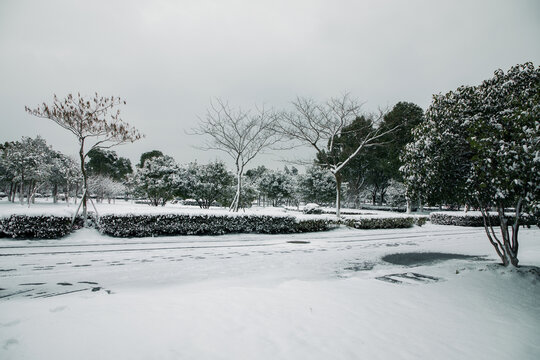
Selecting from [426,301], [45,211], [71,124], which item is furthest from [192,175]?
[426,301]

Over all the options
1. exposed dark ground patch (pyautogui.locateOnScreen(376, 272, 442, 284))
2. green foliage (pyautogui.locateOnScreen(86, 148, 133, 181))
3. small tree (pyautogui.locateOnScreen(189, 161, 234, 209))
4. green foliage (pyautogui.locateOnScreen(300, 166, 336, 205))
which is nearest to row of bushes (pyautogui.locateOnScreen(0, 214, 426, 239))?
exposed dark ground patch (pyautogui.locateOnScreen(376, 272, 442, 284))

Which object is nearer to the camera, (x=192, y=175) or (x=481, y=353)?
(x=481, y=353)

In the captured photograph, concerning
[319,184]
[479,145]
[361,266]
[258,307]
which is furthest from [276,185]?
[258,307]

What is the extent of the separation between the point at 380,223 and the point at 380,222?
0.26 feet

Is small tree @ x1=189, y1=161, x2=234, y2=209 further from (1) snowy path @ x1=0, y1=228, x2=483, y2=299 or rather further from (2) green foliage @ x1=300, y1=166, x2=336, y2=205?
(1) snowy path @ x1=0, y1=228, x2=483, y2=299

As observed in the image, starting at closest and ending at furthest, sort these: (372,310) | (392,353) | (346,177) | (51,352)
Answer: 1. (51,352)
2. (392,353)
3. (372,310)
4. (346,177)

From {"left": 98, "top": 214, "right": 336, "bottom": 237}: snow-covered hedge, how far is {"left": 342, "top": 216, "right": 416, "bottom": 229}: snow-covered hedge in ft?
9.05

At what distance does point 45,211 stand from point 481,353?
13.6 meters

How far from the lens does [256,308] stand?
4.20 metres

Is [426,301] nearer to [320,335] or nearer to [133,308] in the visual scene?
[320,335]

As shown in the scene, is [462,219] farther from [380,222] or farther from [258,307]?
[258,307]

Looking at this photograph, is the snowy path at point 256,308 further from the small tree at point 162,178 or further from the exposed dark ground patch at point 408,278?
the small tree at point 162,178

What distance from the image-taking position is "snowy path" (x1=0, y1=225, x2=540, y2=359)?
3.04 meters

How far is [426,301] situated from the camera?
4812 millimetres
